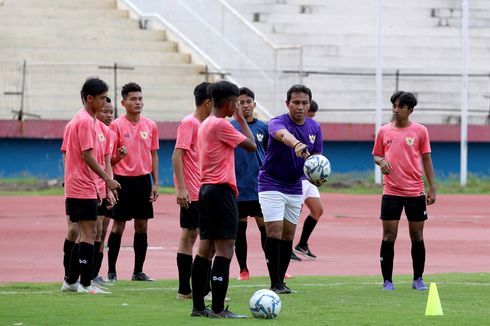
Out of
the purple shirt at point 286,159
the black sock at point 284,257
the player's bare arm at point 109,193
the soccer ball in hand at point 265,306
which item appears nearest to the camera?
the soccer ball in hand at point 265,306

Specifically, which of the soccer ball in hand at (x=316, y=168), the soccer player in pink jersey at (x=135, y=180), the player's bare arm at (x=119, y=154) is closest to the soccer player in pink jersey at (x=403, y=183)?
the soccer ball in hand at (x=316, y=168)

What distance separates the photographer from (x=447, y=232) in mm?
23031

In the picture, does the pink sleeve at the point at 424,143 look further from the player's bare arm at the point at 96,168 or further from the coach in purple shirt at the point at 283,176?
the player's bare arm at the point at 96,168

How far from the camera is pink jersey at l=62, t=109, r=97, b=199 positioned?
12875 millimetres

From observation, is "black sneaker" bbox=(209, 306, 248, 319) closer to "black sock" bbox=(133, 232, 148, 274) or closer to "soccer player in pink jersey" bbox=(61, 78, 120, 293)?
"soccer player in pink jersey" bbox=(61, 78, 120, 293)

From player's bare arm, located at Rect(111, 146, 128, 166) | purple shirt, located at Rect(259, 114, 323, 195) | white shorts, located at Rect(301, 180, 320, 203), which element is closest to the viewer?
purple shirt, located at Rect(259, 114, 323, 195)

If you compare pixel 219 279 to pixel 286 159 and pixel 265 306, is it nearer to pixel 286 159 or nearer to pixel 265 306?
pixel 265 306

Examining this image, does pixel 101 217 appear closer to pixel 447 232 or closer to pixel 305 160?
pixel 305 160

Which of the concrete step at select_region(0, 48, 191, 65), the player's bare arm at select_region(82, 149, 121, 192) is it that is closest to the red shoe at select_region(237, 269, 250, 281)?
the player's bare arm at select_region(82, 149, 121, 192)

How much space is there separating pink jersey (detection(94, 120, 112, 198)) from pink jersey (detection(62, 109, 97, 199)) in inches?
7.7

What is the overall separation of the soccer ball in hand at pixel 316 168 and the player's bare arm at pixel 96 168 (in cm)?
195

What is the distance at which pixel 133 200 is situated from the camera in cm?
1488

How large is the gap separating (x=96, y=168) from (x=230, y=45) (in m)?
23.6

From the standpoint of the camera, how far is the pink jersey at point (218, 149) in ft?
37.3
